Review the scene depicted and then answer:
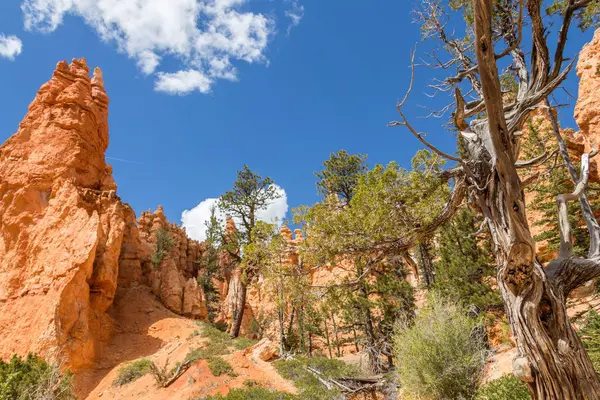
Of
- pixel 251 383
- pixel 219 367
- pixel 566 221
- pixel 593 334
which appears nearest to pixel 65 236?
pixel 219 367

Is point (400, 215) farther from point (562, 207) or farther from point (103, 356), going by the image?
point (103, 356)

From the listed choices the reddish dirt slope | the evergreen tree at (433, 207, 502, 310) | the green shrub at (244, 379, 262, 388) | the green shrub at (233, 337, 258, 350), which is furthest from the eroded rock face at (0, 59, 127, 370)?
the evergreen tree at (433, 207, 502, 310)

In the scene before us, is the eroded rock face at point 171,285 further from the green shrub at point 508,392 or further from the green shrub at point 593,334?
the green shrub at point 593,334

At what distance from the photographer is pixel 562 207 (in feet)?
14.8

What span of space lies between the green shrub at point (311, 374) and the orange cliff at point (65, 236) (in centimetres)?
1012

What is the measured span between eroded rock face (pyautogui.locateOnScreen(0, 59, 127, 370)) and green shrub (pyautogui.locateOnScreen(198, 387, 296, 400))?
8.67 metres

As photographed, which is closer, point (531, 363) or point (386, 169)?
point (531, 363)

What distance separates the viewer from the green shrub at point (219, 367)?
14.5 m

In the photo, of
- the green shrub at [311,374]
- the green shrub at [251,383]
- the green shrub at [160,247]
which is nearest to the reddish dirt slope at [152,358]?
the green shrub at [251,383]

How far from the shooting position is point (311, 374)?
14547 millimetres

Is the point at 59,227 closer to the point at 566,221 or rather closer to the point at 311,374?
the point at 311,374

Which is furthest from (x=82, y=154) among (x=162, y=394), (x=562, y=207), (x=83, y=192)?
(x=562, y=207)

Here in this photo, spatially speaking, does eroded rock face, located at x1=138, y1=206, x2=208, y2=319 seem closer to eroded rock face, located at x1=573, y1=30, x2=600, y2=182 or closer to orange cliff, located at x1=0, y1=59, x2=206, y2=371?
orange cliff, located at x1=0, y1=59, x2=206, y2=371

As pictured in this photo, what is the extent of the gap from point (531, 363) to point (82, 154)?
2619cm
